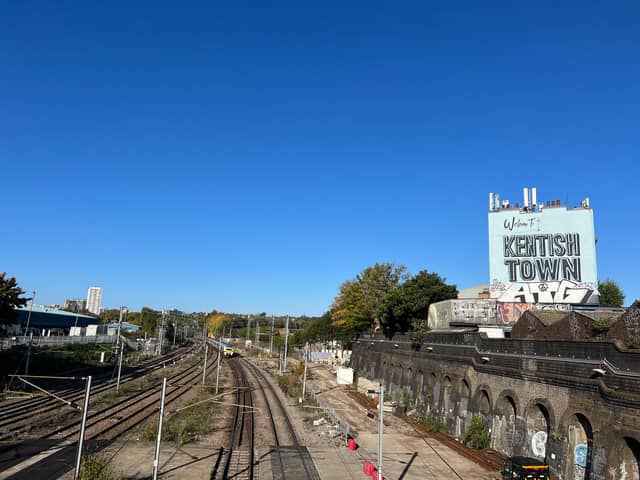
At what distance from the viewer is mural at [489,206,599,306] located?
146 feet

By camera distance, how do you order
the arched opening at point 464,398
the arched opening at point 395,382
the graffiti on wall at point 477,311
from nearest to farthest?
the arched opening at point 464,398, the graffiti on wall at point 477,311, the arched opening at point 395,382

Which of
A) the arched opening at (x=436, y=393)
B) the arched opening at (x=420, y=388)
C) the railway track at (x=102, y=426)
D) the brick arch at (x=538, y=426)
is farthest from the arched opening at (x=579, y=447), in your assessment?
the arched opening at (x=420, y=388)

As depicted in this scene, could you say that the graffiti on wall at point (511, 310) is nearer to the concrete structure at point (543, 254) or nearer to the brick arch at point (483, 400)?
the concrete structure at point (543, 254)

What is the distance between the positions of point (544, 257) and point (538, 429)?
25397 mm

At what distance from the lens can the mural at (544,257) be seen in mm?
44562

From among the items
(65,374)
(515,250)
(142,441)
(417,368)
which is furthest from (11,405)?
(515,250)

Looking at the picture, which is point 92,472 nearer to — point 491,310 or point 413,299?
point 491,310

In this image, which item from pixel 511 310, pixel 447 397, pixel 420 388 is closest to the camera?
pixel 447 397

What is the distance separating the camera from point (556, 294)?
1768 inches

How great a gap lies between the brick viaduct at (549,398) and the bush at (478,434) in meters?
0.47

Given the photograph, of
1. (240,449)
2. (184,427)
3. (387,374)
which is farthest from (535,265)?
(184,427)

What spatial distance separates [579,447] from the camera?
20.3 meters

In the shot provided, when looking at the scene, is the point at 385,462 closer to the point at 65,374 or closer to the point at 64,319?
the point at 65,374

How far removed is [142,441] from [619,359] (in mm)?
25710
